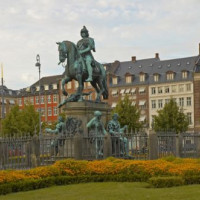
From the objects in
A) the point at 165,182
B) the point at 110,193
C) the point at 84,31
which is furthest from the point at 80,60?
the point at 110,193

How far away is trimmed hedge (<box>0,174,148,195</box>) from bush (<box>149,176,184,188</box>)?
4.26 ft

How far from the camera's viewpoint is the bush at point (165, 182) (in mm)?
14633

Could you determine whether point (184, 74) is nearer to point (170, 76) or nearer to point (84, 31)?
point (170, 76)

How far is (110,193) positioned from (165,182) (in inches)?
76.6

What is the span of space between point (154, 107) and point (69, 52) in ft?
216

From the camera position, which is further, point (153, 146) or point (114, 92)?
point (114, 92)

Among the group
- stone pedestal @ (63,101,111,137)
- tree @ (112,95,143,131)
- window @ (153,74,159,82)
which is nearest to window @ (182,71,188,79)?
window @ (153,74,159,82)

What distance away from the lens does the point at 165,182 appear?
48.0ft

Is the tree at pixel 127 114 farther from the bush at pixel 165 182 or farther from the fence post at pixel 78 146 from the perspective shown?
the bush at pixel 165 182

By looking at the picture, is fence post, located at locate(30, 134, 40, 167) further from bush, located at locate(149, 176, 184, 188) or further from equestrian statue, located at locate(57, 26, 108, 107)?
bush, located at locate(149, 176, 184, 188)

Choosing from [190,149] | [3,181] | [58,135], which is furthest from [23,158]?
[190,149]

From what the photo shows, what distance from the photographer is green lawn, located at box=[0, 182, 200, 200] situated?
12682 millimetres

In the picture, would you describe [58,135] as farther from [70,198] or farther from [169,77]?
[169,77]

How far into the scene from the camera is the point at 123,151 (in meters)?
22.2
